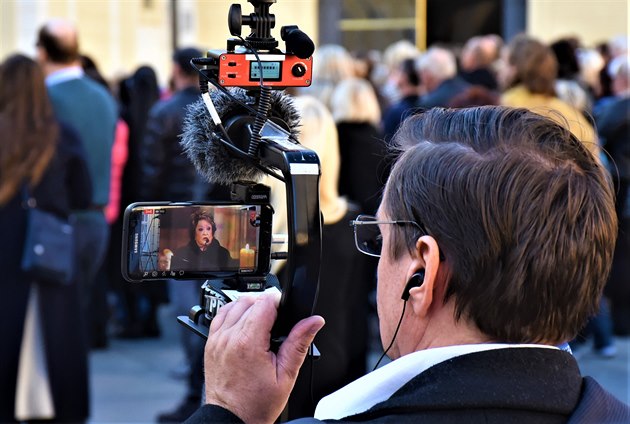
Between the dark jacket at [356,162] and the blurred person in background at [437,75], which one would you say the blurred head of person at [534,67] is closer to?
the dark jacket at [356,162]

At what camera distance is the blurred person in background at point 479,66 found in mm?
8195

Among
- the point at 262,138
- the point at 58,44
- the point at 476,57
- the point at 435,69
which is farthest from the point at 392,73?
the point at 262,138

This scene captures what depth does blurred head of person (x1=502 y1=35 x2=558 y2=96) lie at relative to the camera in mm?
5914

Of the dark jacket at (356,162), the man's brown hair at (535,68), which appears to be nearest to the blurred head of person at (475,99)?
the man's brown hair at (535,68)

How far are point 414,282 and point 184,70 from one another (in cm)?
476

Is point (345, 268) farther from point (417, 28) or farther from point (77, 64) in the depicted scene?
point (417, 28)

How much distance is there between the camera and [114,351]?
7.27 m

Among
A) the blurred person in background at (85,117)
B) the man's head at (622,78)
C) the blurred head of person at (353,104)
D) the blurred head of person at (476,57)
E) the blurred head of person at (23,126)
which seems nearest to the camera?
the blurred head of person at (23,126)

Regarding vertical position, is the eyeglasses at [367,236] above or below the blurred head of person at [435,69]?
below

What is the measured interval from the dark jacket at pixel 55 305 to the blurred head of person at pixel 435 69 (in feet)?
11.7

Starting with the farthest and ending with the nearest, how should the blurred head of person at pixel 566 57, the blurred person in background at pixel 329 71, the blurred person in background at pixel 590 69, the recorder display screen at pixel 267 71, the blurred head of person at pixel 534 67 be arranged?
the blurred person in background at pixel 590 69, the blurred head of person at pixel 566 57, the blurred person in background at pixel 329 71, the blurred head of person at pixel 534 67, the recorder display screen at pixel 267 71

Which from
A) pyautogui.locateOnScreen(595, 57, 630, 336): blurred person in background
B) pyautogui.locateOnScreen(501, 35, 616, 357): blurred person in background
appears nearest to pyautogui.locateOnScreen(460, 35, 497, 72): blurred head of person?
pyautogui.locateOnScreen(595, 57, 630, 336): blurred person in background

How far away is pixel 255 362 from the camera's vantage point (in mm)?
1594

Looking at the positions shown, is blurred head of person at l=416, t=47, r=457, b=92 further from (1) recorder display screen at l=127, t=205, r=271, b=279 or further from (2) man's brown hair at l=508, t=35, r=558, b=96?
(1) recorder display screen at l=127, t=205, r=271, b=279
